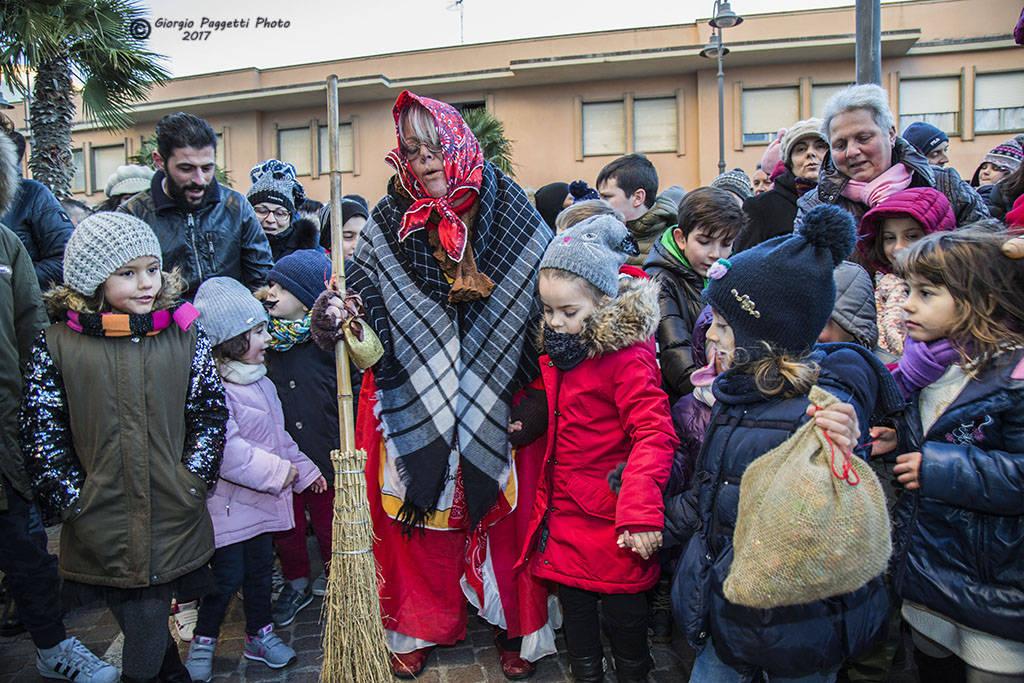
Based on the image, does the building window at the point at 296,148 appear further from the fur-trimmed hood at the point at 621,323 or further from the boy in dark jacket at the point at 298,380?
the fur-trimmed hood at the point at 621,323

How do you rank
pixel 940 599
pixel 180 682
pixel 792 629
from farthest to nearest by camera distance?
pixel 180 682 → pixel 940 599 → pixel 792 629

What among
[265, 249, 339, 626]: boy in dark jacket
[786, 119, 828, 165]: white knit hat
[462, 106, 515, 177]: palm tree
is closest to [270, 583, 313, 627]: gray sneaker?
[265, 249, 339, 626]: boy in dark jacket

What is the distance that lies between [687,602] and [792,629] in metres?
0.33

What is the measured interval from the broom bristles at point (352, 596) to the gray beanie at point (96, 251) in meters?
1.15

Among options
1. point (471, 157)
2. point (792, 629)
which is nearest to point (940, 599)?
point (792, 629)

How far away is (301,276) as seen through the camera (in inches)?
158

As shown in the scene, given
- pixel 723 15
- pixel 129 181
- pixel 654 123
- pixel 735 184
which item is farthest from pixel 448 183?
pixel 654 123

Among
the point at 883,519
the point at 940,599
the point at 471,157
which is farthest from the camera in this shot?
the point at 471,157

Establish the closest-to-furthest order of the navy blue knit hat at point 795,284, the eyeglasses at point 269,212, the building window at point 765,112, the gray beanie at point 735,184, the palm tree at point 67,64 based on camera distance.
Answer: the navy blue knit hat at point 795,284 → the eyeglasses at point 269,212 → the gray beanie at point 735,184 → the palm tree at point 67,64 → the building window at point 765,112

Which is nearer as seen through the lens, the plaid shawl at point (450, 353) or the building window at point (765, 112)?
the plaid shawl at point (450, 353)

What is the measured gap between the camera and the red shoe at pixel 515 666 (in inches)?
130

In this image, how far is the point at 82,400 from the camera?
2.89 metres

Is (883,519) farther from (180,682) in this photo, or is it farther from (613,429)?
(180,682)

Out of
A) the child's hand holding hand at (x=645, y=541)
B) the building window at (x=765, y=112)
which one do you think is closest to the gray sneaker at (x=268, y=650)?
the child's hand holding hand at (x=645, y=541)
